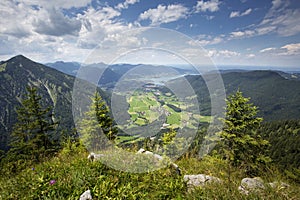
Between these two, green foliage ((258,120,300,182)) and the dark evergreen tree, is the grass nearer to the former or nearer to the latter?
the dark evergreen tree

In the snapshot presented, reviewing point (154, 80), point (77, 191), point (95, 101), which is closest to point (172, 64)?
point (154, 80)

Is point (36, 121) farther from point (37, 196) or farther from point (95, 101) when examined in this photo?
point (37, 196)

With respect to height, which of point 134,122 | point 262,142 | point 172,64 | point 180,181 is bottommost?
point 262,142

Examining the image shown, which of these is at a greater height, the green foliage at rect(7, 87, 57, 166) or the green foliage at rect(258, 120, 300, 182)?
the green foliage at rect(7, 87, 57, 166)

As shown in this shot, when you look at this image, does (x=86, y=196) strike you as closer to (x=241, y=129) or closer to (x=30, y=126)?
(x=241, y=129)

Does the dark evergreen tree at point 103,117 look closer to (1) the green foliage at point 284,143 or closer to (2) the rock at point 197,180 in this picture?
(2) the rock at point 197,180

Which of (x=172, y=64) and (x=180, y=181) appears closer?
(x=180, y=181)

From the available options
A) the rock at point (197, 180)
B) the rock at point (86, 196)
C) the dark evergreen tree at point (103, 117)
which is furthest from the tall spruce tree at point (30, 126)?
the rock at point (197, 180)

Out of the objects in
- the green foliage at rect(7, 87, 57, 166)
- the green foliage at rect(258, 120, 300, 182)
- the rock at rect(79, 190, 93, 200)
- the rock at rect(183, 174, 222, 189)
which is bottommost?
the green foliage at rect(258, 120, 300, 182)

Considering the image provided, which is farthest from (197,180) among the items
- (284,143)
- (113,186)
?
(284,143)

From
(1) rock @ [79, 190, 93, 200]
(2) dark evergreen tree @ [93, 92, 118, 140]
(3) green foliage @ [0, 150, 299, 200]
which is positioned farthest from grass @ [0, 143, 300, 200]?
(2) dark evergreen tree @ [93, 92, 118, 140]

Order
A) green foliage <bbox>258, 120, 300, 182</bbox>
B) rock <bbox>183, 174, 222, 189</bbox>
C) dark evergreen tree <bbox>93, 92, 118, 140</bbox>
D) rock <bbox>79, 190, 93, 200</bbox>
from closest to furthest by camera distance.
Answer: rock <bbox>79, 190, 93, 200</bbox>, rock <bbox>183, 174, 222, 189</bbox>, dark evergreen tree <bbox>93, 92, 118, 140</bbox>, green foliage <bbox>258, 120, 300, 182</bbox>
